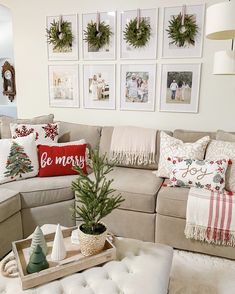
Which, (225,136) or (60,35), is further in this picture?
(60,35)

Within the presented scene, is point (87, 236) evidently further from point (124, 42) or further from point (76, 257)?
point (124, 42)

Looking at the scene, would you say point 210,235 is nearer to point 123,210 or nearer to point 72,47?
point 123,210

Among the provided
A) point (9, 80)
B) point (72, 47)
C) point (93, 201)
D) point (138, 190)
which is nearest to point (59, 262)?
point (93, 201)

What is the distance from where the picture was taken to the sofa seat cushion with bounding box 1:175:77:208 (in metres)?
2.26

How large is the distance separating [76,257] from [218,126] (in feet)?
6.82

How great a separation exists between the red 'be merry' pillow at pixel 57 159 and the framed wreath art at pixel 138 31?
1330 millimetres

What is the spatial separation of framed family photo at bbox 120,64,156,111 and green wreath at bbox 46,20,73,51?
718 millimetres

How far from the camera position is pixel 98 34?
3.05 meters

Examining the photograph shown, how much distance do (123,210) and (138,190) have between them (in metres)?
0.21

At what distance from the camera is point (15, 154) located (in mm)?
2412

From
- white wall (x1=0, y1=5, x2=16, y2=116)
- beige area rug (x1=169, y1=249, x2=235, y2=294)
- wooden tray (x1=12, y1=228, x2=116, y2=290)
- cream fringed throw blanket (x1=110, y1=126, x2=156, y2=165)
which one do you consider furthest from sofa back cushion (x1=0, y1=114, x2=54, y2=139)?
white wall (x1=0, y1=5, x2=16, y2=116)

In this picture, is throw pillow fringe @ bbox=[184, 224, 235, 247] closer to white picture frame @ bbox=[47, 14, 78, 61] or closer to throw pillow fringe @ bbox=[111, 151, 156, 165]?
throw pillow fringe @ bbox=[111, 151, 156, 165]

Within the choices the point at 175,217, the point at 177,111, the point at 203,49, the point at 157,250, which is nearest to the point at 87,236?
the point at 157,250

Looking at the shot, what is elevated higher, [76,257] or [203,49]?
[203,49]
